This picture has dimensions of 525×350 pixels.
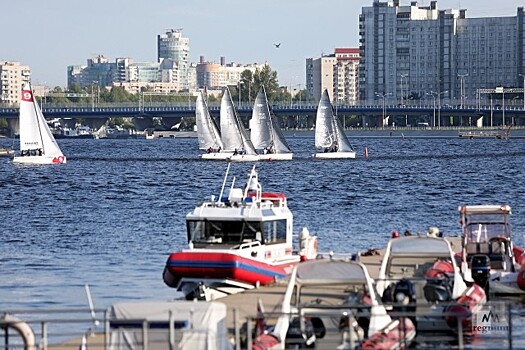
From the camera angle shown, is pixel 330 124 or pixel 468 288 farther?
pixel 330 124

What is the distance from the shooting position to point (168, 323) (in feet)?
72.5

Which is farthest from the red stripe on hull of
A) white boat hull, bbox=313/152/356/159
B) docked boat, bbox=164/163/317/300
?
white boat hull, bbox=313/152/356/159

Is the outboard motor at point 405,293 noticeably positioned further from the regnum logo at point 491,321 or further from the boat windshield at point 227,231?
the boat windshield at point 227,231

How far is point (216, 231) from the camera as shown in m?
36.7

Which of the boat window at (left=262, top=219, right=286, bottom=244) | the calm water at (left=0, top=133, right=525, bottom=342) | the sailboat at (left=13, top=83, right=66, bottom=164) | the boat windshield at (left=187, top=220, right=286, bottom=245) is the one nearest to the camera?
the boat windshield at (left=187, top=220, right=286, bottom=245)

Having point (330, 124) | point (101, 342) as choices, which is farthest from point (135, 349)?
point (330, 124)

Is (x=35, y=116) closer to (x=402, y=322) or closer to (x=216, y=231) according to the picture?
(x=216, y=231)

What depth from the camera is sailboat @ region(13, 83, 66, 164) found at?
13238cm

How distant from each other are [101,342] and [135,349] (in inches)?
174

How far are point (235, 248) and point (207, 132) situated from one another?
4432 inches

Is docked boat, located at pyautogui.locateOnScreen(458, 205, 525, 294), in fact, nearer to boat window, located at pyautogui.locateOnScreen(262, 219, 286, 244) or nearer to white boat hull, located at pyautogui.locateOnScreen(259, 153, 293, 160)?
boat window, located at pyautogui.locateOnScreen(262, 219, 286, 244)

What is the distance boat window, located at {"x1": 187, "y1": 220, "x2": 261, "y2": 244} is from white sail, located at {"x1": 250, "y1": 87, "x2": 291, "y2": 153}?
355ft

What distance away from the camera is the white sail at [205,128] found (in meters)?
146

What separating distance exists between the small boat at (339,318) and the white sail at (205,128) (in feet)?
382
